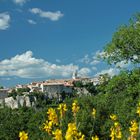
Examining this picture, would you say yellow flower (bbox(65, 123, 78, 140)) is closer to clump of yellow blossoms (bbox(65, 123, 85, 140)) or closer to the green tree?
clump of yellow blossoms (bbox(65, 123, 85, 140))

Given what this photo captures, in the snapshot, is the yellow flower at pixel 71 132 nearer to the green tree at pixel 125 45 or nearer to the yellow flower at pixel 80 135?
the yellow flower at pixel 80 135

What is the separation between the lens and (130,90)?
4359 cm

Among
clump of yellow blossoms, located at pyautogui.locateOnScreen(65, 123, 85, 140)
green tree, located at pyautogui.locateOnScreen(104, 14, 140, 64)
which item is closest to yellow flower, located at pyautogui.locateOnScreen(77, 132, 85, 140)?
clump of yellow blossoms, located at pyautogui.locateOnScreen(65, 123, 85, 140)

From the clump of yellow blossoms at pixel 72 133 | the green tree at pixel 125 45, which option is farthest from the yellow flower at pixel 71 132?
the green tree at pixel 125 45

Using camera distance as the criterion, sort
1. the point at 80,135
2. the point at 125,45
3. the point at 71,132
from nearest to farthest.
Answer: the point at 71,132, the point at 80,135, the point at 125,45

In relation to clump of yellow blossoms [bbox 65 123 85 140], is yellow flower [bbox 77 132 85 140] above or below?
below

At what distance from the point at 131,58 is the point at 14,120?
48.8 ft

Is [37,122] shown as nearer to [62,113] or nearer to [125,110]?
[125,110]

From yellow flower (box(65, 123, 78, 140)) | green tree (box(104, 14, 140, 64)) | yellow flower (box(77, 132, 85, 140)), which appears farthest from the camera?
green tree (box(104, 14, 140, 64))

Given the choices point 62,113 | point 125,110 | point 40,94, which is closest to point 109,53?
point 125,110

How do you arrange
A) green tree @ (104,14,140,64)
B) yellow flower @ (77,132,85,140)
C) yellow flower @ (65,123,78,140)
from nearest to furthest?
yellow flower @ (65,123,78,140)
yellow flower @ (77,132,85,140)
green tree @ (104,14,140,64)

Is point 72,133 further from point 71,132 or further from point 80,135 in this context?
point 80,135

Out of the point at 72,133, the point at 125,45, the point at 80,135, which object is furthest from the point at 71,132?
the point at 125,45

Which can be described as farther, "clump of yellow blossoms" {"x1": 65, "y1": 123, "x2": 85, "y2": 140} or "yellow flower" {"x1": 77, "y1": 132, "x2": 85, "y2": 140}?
"yellow flower" {"x1": 77, "y1": 132, "x2": 85, "y2": 140}
